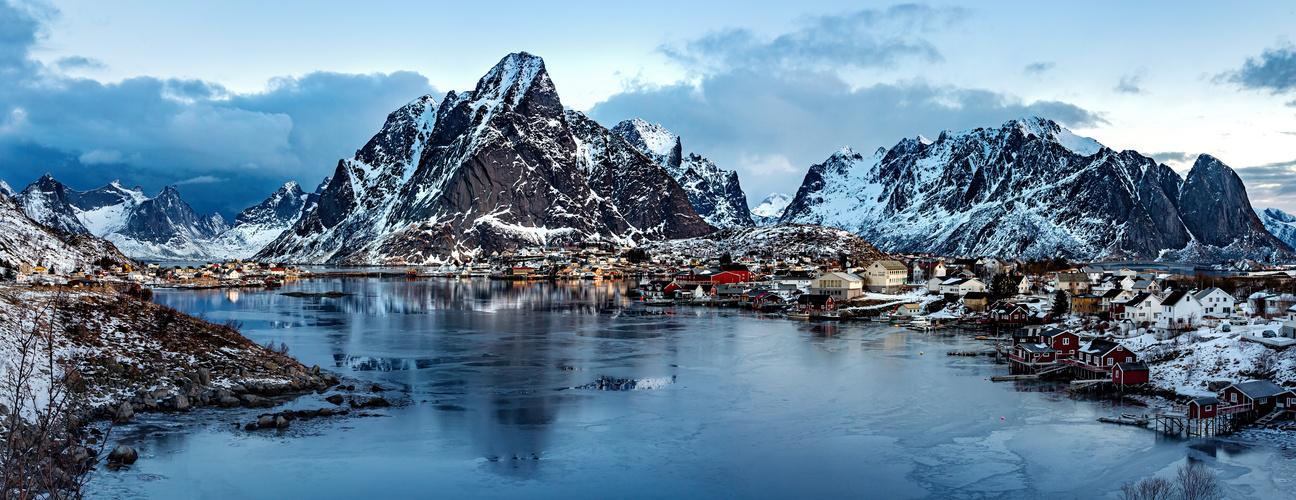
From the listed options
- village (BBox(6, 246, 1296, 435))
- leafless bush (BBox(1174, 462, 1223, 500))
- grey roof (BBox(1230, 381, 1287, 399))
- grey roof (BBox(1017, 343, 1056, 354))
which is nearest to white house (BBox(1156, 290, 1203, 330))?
village (BBox(6, 246, 1296, 435))

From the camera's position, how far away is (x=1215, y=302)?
44.9 metres

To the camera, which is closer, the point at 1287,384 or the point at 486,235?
the point at 1287,384

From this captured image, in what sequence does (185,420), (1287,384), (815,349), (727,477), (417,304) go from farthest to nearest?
(417,304), (815,349), (1287,384), (185,420), (727,477)

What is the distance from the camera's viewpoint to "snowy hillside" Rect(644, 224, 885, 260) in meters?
157

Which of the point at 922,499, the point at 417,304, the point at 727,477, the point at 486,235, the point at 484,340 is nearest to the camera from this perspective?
the point at 922,499

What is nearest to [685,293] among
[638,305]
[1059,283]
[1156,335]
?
[638,305]

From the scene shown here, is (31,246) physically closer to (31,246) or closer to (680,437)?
(31,246)

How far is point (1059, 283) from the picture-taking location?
6719 cm

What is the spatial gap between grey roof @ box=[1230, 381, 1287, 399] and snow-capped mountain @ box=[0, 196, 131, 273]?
76453mm

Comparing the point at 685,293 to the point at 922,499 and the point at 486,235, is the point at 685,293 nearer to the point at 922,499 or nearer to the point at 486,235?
the point at 922,499

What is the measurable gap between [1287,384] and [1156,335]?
1011cm

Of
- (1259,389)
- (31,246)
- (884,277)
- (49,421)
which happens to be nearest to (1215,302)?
(1259,389)

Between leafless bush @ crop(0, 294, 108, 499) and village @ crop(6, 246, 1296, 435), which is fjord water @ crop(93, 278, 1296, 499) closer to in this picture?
leafless bush @ crop(0, 294, 108, 499)

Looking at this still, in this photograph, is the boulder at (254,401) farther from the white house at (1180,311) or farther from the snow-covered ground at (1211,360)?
the white house at (1180,311)
